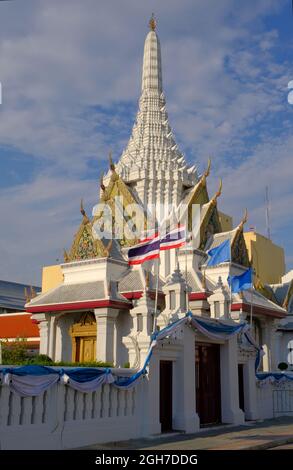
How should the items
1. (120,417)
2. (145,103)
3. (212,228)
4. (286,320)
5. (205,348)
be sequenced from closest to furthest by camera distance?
(120,417), (205,348), (212,228), (286,320), (145,103)

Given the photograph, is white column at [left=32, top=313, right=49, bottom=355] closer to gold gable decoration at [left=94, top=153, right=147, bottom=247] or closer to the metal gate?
gold gable decoration at [left=94, top=153, right=147, bottom=247]

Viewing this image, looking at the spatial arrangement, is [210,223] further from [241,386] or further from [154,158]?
[241,386]

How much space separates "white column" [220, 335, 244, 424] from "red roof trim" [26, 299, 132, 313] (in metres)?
6.87

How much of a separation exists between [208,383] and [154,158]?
17908 millimetres

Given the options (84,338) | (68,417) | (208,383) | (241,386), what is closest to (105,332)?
(84,338)

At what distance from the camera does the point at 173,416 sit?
15.8 meters

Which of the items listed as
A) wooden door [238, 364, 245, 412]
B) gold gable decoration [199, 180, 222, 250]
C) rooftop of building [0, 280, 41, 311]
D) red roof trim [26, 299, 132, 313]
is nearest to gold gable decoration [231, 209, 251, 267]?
gold gable decoration [199, 180, 222, 250]

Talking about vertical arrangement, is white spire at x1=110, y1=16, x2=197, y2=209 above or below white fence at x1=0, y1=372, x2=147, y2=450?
above

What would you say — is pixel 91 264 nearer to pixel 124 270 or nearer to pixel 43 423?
pixel 124 270

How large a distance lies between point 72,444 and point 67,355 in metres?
13.8

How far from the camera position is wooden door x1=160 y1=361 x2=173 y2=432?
15547 millimetres
